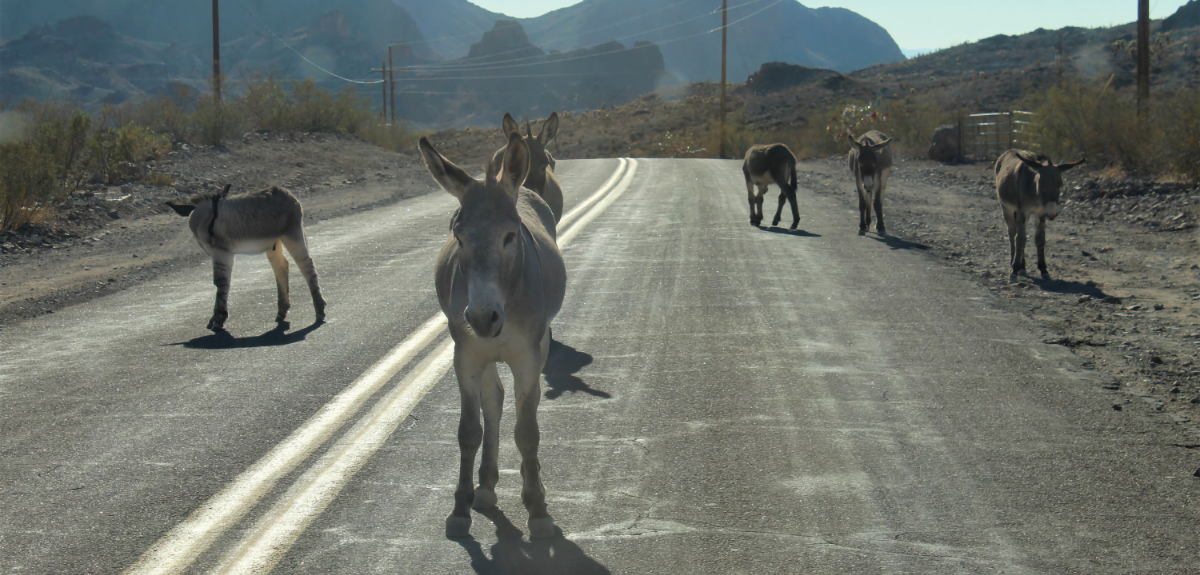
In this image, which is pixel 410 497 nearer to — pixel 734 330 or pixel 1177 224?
pixel 734 330

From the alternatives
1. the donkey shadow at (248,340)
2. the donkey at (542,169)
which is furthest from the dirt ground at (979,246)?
the donkey at (542,169)

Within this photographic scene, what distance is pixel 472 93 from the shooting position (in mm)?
178125

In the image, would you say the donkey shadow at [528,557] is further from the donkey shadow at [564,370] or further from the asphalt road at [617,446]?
the donkey shadow at [564,370]

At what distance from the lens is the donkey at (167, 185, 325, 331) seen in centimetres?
875

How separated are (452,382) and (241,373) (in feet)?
5.45

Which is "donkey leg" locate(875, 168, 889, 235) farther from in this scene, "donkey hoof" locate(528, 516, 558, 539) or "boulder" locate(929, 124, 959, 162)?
"boulder" locate(929, 124, 959, 162)

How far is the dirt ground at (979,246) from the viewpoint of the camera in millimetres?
7531

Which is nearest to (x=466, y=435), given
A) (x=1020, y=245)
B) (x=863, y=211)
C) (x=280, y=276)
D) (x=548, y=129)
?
(x=548, y=129)

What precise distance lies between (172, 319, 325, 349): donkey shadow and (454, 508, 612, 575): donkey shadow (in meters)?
4.36

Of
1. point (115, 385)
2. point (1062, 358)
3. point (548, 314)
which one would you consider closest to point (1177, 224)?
point (1062, 358)

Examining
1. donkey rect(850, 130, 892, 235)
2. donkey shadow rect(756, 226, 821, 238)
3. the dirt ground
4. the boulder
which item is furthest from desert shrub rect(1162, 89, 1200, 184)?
the boulder

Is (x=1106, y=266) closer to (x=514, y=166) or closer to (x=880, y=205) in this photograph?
(x=880, y=205)

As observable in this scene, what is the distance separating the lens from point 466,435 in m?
4.20

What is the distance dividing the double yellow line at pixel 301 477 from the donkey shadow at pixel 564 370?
767 mm
